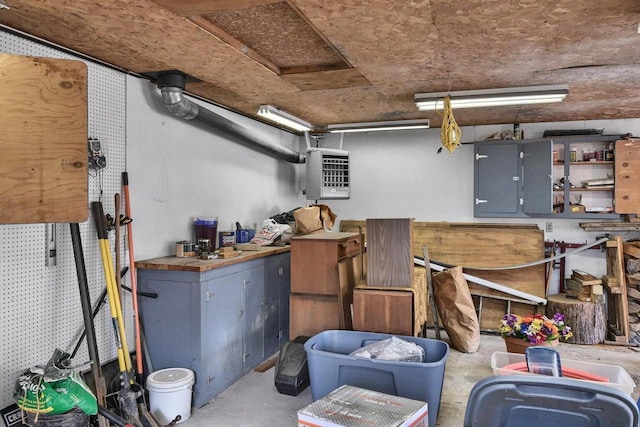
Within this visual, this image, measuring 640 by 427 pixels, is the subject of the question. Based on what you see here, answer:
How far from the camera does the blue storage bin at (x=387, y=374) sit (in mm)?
2518

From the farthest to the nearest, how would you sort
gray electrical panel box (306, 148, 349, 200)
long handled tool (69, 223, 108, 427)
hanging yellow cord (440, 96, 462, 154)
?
gray electrical panel box (306, 148, 349, 200) → hanging yellow cord (440, 96, 462, 154) → long handled tool (69, 223, 108, 427)

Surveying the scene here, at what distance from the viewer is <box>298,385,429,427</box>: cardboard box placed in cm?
186

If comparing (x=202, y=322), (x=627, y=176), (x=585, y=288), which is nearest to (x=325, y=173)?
(x=202, y=322)

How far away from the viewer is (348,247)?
3.64 meters

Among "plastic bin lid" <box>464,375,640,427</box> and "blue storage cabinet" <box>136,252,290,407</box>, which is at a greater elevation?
"plastic bin lid" <box>464,375,640,427</box>

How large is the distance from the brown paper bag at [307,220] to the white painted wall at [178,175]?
29.0 inches

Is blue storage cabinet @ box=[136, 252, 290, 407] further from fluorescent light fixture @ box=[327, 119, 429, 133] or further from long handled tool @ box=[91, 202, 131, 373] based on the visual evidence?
fluorescent light fixture @ box=[327, 119, 429, 133]

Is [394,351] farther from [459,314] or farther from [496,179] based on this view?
[496,179]

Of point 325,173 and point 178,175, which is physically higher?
point 325,173

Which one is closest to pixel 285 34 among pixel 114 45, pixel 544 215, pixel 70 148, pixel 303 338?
pixel 114 45

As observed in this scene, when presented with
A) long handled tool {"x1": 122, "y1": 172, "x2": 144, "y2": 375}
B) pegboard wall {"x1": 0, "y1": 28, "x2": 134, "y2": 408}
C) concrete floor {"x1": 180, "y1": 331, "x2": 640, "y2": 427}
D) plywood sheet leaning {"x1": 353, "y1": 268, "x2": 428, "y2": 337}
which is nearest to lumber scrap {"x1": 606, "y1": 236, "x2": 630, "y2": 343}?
concrete floor {"x1": 180, "y1": 331, "x2": 640, "y2": 427}

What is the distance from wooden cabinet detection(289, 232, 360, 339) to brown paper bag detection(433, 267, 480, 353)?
1362 mm

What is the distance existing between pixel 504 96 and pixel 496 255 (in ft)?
7.10

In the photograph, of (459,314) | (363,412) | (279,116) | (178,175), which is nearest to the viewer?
(363,412)
